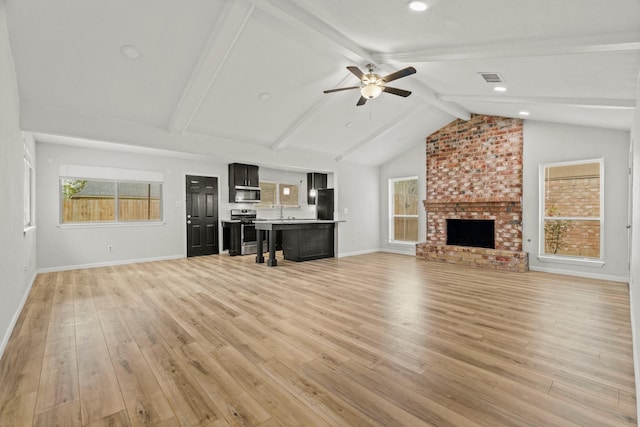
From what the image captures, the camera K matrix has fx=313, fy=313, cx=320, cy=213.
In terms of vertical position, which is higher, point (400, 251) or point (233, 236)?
point (233, 236)

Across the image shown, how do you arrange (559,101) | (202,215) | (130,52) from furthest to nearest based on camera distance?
(202,215), (559,101), (130,52)

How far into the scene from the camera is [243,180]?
804 centimetres

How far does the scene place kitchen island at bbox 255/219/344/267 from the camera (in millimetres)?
6488

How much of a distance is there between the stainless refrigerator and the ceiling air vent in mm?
4333

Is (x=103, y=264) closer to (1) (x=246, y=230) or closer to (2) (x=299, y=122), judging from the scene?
(1) (x=246, y=230)

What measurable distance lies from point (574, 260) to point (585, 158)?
180 cm

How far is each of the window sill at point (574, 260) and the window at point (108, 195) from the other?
8.18m

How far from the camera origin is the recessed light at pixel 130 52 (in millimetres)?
3492

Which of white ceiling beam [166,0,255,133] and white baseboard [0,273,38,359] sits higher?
white ceiling beam [166,0,255,133]

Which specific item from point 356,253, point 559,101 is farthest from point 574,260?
point 356,253

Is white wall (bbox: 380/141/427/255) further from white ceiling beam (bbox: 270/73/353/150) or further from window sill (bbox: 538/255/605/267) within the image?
white ceiling beam (bbox: 270/73/353/150)

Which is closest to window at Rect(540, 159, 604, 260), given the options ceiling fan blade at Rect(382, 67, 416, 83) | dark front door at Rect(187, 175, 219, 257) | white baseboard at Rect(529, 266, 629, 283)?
white baseboard at Rect(529, 266, 629, 283)

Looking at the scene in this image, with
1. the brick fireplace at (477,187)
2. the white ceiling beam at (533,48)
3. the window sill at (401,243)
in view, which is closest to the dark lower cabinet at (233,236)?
the window sill at (401,243)

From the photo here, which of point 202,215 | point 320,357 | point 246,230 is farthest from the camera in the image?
point 246,230
